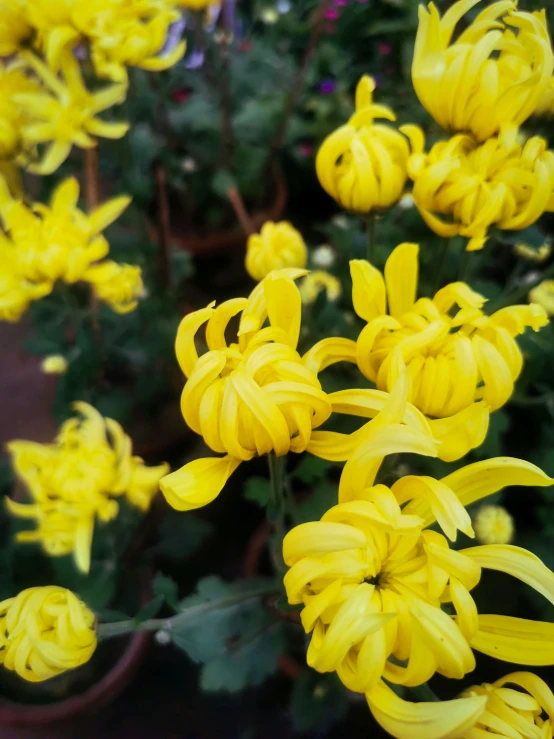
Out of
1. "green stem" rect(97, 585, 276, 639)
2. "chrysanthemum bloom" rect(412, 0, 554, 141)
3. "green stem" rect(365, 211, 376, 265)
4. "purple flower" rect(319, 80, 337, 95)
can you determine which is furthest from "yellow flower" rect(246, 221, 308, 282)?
"purple flower" rect(319, 80, 337, 95)

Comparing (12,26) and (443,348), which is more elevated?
(12,26)

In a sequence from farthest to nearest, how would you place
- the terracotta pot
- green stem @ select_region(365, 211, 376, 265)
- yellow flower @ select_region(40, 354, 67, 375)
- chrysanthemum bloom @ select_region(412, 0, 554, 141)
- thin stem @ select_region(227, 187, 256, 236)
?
the terracotta pot < thin stem @ select_region(227, 187, 256, 236) < yellow flower @ select_region(40, 354, 67, 375) < green stem @ select_region(365, 211, 376, 265) < chrysanthemum bloom @ select_region(412, 0, 554, 141)

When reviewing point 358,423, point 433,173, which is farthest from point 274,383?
point 358,423

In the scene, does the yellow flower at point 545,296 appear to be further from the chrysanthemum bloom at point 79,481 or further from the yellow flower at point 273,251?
the chrysanthemum bloom at point 79,481

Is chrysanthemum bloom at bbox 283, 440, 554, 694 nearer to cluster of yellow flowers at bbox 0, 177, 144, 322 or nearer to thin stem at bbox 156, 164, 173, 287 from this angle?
cluster of yellow flowers at bbox 0, 177, 144, 322

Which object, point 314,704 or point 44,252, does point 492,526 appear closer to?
point 314,704

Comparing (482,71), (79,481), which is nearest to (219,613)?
(79,481)

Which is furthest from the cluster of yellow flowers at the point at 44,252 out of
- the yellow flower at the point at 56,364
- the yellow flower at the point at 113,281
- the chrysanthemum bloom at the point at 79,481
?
the yellow flower at the point at 56,364
